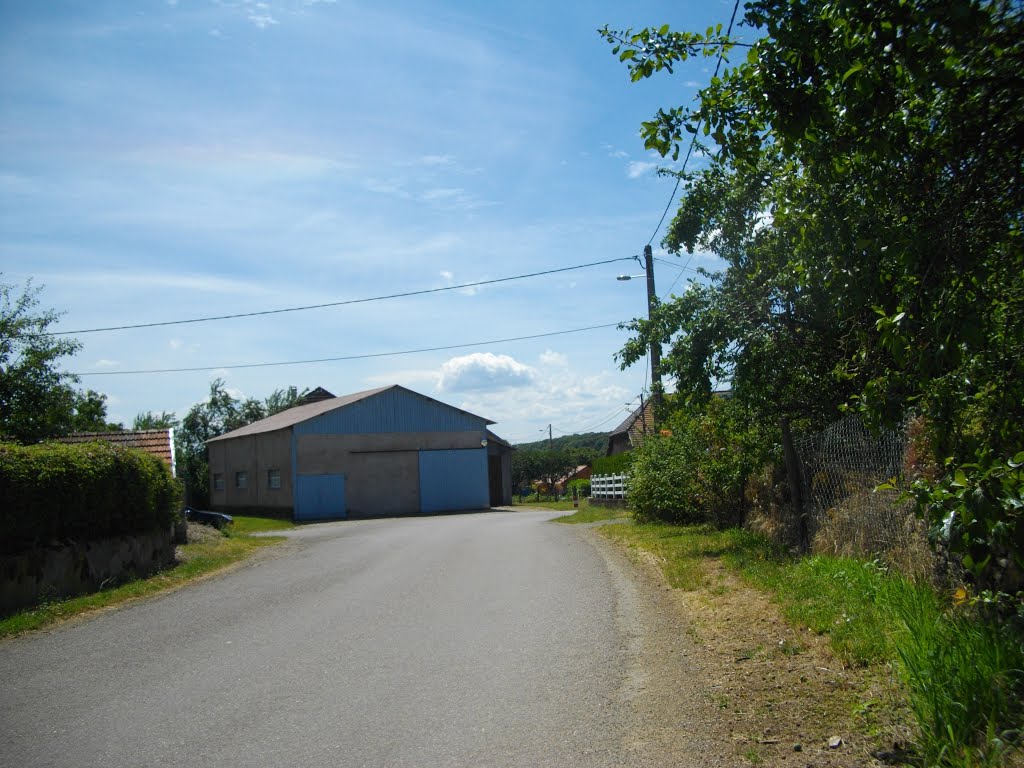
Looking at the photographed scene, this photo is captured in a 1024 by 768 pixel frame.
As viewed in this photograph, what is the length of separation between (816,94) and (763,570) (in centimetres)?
623

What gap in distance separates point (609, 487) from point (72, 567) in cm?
2107

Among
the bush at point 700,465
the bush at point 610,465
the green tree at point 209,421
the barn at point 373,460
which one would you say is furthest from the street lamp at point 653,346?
the green tree at point 209,421

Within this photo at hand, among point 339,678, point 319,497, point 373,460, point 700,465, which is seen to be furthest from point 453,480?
point 339,678

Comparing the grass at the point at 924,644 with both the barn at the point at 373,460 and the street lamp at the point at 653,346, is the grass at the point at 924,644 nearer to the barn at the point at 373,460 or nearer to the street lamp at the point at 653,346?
the street lamp at the point at 653,346

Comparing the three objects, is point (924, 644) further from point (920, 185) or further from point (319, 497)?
point (319, 497)

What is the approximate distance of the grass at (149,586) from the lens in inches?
384

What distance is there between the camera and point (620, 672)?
654 cm

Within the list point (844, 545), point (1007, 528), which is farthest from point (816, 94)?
point (844, 545)

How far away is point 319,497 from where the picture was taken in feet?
117

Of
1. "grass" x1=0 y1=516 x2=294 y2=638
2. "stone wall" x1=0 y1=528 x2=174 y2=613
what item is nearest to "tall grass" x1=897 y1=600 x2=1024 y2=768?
"grass" x1=0 y1=516 x2=294 y2=638

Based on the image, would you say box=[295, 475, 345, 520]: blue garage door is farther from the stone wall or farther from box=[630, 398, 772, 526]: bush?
the stone wall

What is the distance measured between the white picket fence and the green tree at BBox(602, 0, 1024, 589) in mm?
20631

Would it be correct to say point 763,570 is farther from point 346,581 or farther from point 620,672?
point 346,581

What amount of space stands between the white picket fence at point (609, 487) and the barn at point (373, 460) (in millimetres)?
7500
